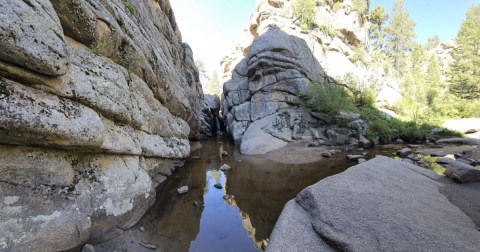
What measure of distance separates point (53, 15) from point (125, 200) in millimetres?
6336

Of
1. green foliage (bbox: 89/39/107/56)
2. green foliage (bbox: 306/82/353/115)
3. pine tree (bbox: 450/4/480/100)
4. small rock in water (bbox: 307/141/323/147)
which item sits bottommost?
small rock in water (bbox: 307/141/323/147)

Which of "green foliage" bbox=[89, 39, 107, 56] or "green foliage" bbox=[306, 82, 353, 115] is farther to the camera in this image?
"green foliage" bbox=[306, 82, 353, 115]

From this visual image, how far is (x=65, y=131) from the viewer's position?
6039 mm

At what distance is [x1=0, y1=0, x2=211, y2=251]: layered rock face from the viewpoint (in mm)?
5188

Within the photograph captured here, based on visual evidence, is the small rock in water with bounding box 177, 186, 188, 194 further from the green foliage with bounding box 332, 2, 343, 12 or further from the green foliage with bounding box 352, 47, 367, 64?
the green foliage with bounding box 332, 2, 343, 12

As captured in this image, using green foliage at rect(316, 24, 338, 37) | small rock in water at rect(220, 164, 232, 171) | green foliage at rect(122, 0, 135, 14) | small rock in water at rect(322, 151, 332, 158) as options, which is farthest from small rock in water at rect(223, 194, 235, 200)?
green foliage at rect(316, 24, 338, 37)

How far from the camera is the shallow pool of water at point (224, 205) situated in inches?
271

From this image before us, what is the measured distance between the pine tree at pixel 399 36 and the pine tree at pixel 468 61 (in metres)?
15.1

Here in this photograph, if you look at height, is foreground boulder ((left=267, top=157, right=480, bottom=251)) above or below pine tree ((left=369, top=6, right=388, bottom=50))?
below

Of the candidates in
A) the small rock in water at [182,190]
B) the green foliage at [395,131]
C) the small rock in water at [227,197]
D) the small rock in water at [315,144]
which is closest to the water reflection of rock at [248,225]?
the small rock in water at [227,197]

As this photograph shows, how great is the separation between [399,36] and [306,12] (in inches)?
1443

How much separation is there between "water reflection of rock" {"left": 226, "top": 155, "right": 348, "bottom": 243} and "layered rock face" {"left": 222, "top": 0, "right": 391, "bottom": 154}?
19.3 ft

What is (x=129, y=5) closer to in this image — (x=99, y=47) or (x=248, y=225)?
(x=99, y=47)

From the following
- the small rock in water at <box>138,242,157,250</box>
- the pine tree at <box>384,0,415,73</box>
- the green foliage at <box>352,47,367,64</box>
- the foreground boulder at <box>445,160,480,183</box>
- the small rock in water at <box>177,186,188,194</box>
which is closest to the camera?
the small rock in water at <box>138,242,157,250</box>
